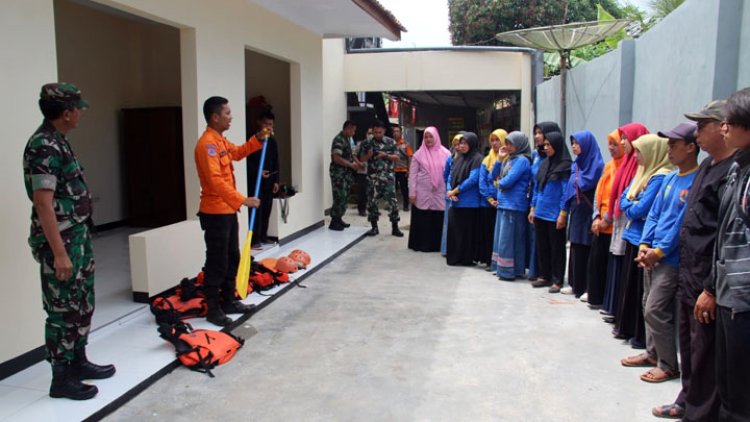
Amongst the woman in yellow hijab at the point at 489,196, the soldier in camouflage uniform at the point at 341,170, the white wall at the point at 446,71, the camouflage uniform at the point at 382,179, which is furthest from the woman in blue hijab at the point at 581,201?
the white wall at the point at 446,71

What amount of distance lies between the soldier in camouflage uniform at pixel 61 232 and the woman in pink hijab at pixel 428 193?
4.89 m

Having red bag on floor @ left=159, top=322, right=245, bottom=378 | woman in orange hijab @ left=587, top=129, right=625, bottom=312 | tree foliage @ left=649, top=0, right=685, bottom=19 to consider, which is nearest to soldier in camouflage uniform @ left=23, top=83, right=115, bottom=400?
red bag on floor @ left=159, top=322, right=245, bottom=378

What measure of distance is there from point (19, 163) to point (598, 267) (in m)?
4.33

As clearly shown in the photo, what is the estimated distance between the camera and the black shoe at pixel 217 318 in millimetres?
4400

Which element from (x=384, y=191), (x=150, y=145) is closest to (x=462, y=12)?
(x=384, y=191)

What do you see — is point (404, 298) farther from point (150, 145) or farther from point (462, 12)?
point (462, 12)

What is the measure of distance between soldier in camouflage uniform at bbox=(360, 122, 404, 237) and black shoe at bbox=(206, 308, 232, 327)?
172 inches

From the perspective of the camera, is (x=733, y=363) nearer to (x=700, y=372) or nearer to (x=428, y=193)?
(x=700, y=372)

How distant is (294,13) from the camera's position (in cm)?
732

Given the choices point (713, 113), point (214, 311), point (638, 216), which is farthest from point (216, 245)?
point (713, 113)

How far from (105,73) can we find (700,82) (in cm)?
658

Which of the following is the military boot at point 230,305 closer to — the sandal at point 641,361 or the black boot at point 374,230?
the sandal at point 641,361

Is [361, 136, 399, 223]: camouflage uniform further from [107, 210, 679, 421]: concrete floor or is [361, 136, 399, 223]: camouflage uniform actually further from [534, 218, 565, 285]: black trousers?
[534, 218, 565, 285]: black trousers

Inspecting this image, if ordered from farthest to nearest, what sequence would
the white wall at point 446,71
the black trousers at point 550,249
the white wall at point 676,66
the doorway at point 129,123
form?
the white wall at point 446,71, the doorway at point 129,123, the black trousers at point 550,249, the white wall at point 676,66
